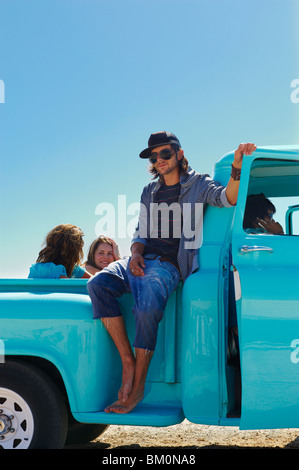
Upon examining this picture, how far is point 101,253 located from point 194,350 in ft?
7.90

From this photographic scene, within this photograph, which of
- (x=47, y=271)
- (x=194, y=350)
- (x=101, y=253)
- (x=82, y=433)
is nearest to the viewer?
(x=194, y=350)

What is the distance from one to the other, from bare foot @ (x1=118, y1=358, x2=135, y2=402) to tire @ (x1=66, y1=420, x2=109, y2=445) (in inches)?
48.3

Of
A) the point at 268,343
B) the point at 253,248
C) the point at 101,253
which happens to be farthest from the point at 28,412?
the point at 101,253

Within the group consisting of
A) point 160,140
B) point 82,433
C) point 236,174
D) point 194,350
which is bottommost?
point 82,433

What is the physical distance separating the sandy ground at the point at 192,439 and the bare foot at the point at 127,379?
131 cm

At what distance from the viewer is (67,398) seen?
343 cm

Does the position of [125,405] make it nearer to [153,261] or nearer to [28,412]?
[28,412]

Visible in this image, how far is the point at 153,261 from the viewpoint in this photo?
11.1 ft

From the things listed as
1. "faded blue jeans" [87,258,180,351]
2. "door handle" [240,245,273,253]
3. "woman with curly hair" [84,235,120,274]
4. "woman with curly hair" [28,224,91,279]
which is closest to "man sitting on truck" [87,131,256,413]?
"faded blue jeans" [87,258,180,351]

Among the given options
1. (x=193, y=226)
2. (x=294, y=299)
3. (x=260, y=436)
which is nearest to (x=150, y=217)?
(x=193, y=226)

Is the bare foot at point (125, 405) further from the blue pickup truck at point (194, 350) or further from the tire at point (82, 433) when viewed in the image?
the tire at point (82, 433)

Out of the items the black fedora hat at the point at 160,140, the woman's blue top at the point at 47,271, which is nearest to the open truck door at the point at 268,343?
the black fedora hat at the point at 160,140

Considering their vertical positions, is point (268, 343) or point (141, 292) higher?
point (141, 292)

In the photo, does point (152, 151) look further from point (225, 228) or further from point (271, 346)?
point (271, 346)
